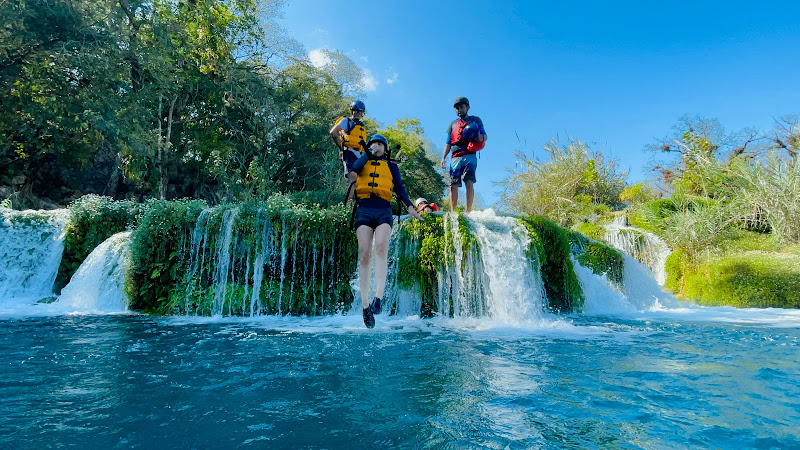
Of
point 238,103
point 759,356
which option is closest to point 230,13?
point 238,103

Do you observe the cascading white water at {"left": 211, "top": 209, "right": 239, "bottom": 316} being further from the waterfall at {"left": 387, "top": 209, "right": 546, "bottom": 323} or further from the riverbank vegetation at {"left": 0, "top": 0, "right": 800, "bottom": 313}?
the waterfall at {"left": 387, "top": 209, "right": 546, "bottom": 323}

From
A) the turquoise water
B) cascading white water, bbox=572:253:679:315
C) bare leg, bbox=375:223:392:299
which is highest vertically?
bare leg, bbox=375:223:392:299

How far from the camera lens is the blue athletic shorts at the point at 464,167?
779 centimetres

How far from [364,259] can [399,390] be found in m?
2.21

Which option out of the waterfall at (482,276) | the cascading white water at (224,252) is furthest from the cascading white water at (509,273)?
the cascading white water at (224,252)

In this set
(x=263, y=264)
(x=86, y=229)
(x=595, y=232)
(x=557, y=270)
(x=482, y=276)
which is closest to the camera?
(x=482, y=276)

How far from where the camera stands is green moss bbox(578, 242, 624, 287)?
9758 mm

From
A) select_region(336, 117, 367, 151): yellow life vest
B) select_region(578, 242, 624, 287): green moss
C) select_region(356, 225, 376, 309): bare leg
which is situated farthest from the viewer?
select_region(578, 242, 624, 287): green moss

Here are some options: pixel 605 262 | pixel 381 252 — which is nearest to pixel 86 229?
pixel 381 252

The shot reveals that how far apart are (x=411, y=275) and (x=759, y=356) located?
487 cm

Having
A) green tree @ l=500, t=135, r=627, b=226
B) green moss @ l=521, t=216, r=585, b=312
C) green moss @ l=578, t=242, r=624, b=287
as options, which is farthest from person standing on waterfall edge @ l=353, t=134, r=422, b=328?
green tree @ l=500, t=135, r=627, b=226

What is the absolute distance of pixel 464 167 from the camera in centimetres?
783

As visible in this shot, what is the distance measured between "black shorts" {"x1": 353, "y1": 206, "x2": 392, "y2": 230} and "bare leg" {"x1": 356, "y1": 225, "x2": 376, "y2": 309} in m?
Result: 0.06

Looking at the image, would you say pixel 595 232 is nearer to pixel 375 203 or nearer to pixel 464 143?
pixel 464 143
